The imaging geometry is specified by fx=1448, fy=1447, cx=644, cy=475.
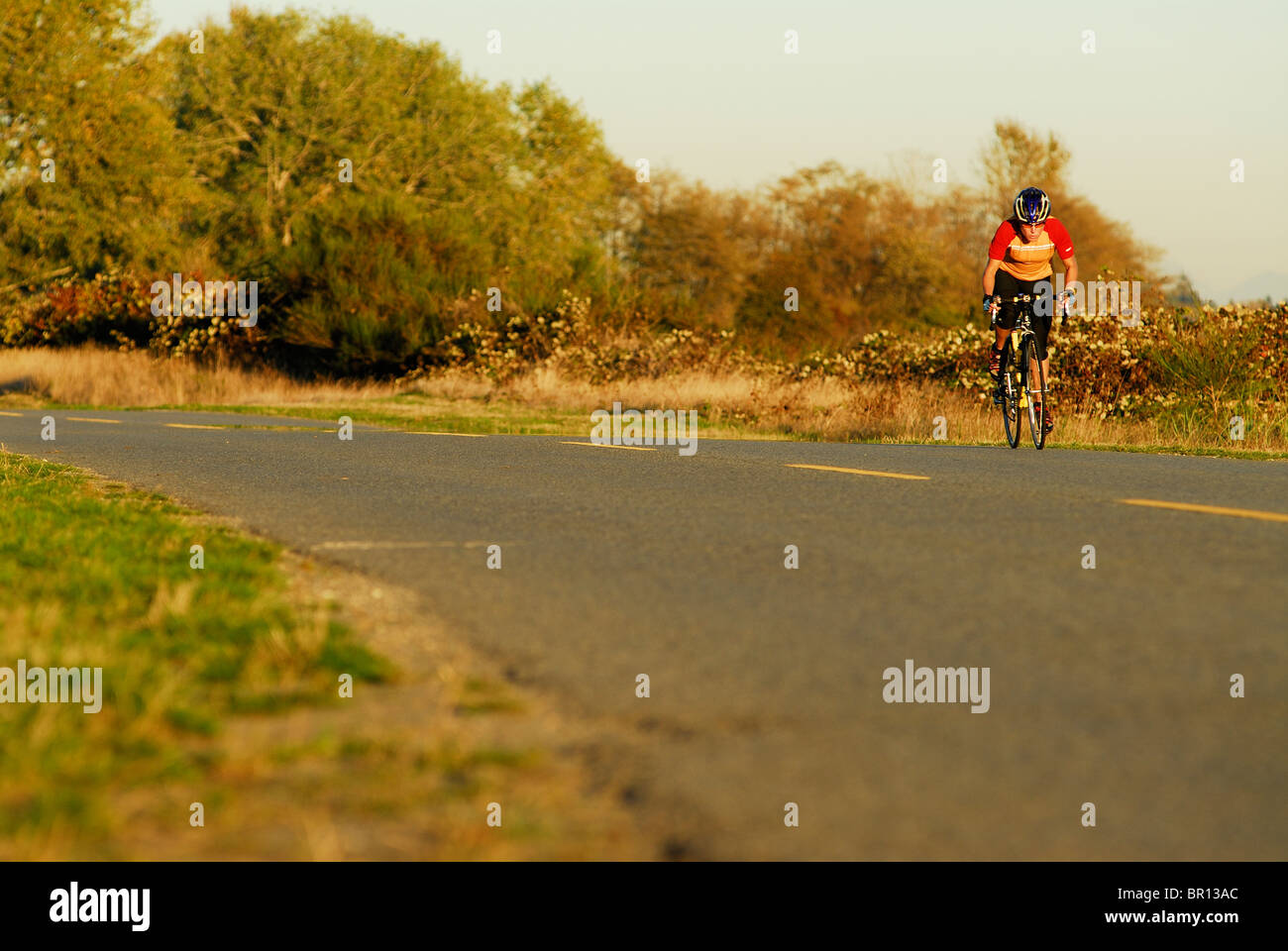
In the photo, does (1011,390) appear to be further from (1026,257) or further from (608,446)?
(608,446)

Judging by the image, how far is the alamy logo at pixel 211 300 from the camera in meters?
36.1

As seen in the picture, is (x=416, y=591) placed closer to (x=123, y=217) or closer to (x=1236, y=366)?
(x=1236, y=366)

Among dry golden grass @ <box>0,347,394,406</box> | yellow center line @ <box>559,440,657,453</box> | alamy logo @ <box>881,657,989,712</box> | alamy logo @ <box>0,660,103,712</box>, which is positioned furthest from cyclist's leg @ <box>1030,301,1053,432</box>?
dry golden grass @ <box>0,347,394,406</box>

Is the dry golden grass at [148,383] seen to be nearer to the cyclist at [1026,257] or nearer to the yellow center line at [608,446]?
the yellow center line at [608,446]

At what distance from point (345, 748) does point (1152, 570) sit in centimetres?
391

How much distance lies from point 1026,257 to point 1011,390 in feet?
4.22

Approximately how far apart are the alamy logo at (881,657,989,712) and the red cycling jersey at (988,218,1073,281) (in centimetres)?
919

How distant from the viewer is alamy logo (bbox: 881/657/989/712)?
436 centimetres

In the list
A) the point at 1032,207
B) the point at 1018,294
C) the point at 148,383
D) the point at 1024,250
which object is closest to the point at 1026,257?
the point at 1024,250

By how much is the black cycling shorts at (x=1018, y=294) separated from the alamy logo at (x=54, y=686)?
10.5 meters

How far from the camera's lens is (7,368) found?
3644 centimetres
